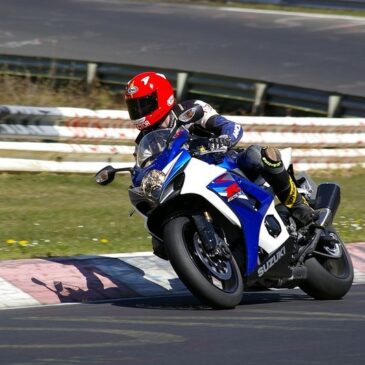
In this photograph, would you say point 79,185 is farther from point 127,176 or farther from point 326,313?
point 326,313

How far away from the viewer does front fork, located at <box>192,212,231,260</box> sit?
22.7 feet

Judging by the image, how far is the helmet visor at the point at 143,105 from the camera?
7301mm

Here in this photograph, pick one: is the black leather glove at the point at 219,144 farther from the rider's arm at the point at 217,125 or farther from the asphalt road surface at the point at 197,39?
the asphalt road surface at the point at 197,39

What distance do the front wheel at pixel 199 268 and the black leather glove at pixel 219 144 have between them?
52 cm

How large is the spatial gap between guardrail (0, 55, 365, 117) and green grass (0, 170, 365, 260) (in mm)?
2843

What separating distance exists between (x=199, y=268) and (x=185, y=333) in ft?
2.37

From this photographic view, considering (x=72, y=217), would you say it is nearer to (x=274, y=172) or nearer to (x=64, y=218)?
(x=64, y=218)

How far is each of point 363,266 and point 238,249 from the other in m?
2.50

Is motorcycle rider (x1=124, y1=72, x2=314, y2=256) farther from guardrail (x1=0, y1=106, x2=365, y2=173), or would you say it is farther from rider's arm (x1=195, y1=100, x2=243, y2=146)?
guardrail (x1=0, y1=106, x2=365, y2=173)

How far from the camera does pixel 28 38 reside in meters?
22.2

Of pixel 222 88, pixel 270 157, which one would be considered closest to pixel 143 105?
pixel 270 157

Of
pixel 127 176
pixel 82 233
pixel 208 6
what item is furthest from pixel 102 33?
pixel 82 233

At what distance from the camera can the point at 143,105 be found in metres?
7.33

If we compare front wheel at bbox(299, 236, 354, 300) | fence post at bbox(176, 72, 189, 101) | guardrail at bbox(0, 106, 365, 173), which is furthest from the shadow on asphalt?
fence post at bbox(176, 72, 189, 101)
